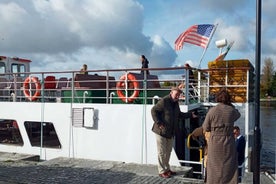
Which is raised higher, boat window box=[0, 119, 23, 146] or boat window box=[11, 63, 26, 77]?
boat window box=[11, 63, 26, 77]

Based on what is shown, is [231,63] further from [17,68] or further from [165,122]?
[17,68]

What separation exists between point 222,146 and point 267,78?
73.9 metres

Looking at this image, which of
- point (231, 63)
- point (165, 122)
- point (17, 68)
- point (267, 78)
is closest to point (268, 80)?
point (267, 78)

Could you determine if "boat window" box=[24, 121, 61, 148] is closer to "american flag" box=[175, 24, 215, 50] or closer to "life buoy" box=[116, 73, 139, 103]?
"life buoy" box=[116, 73, 139, 103]

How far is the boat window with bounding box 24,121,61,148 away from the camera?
11550 mm

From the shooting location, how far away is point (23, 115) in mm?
11570

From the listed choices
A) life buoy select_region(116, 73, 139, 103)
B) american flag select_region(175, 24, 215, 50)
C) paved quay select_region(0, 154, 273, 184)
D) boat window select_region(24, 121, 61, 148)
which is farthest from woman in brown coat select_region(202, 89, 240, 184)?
boat window select_region(24, 121, 61, 148)

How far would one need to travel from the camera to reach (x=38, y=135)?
1255 cm

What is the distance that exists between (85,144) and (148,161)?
200cm

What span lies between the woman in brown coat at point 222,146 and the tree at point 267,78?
59755mm

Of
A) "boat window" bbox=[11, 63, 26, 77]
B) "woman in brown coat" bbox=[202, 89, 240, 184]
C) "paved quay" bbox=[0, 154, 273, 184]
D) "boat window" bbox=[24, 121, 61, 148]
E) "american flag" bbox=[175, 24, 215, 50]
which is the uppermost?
"american flag" bbox=[175, 24, 215, 50]

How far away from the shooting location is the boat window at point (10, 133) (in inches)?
486

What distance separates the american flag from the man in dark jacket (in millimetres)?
4309

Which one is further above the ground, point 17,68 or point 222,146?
point 17,68
